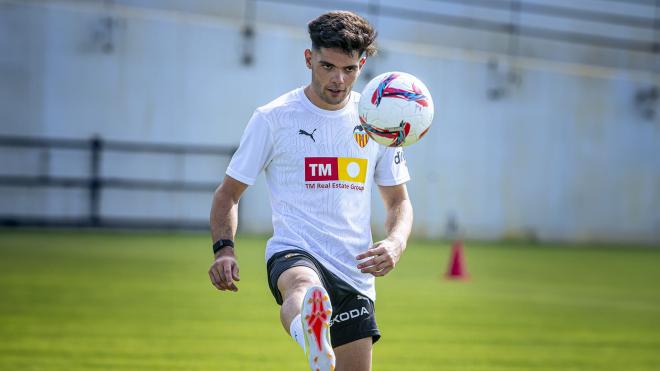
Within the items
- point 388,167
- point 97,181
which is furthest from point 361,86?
point 388,167

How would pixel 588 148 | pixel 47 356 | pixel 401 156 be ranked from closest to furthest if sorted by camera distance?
pixel 401 156
pixel 47 356
pixel 588 148

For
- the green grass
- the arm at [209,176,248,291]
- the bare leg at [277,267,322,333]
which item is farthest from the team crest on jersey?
the green grass

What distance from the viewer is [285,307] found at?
166 inches

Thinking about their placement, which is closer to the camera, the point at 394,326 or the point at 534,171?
the point at 394,326

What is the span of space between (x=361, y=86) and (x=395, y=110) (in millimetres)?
20044

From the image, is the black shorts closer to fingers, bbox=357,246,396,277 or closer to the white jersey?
the white jersey

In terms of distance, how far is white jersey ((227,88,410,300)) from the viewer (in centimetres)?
468

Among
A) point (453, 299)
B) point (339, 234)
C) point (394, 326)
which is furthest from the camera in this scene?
point (453, 299)

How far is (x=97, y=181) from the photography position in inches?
879

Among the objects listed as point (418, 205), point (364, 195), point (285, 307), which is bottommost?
point (418, 205)

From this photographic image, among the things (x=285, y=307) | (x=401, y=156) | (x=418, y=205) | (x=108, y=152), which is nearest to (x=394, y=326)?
(x=401, y=156)

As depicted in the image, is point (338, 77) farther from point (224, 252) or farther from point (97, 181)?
point (97, 181)

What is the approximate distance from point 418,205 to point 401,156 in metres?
20.9

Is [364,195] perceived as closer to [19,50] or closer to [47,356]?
[47,356]
